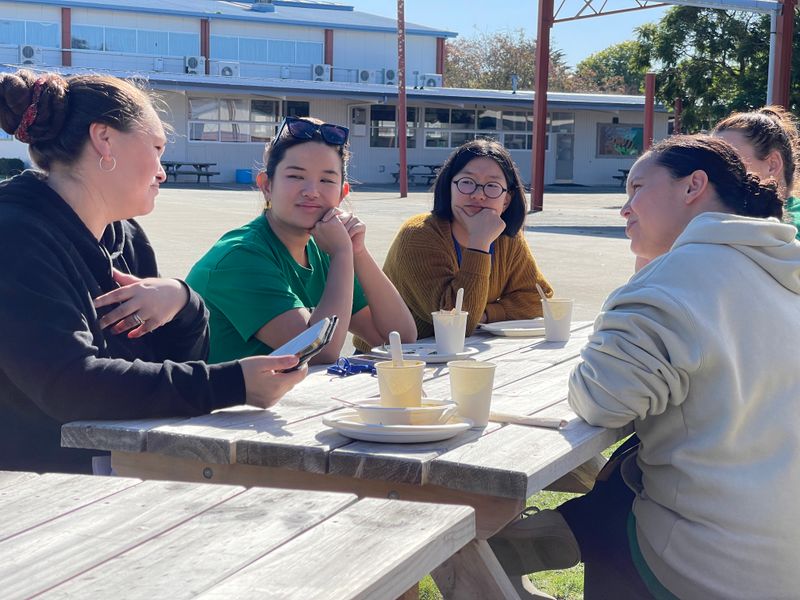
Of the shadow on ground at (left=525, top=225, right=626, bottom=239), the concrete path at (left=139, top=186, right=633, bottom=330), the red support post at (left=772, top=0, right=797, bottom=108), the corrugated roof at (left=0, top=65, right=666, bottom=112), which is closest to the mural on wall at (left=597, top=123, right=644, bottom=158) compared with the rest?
the corrugated roof at (left=0, top=65, right=666, bottom=112)

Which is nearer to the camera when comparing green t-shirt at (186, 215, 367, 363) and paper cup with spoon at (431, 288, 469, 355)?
green t-shirt at (186, 215, 367, 363)

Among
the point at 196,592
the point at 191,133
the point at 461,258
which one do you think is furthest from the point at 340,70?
the point at 196,592

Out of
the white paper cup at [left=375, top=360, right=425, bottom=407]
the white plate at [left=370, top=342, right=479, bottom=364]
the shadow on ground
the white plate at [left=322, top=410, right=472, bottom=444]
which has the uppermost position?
the white paper cup at [left=375, top=360, right=425, bottom=407]

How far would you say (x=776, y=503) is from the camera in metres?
2.27

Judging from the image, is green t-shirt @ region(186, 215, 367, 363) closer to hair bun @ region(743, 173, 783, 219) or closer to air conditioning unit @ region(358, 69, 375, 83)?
hair bun @ region(743, 173, 783, 219)

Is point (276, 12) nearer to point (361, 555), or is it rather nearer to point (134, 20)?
point (134, 20)

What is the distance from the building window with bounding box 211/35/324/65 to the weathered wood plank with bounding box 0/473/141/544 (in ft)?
151

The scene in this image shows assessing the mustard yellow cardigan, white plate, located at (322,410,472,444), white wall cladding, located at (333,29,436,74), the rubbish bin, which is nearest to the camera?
white plate, located at (322,410,472,444)

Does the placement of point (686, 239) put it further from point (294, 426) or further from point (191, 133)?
point (191, 133)

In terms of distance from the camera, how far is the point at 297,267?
3709 mm

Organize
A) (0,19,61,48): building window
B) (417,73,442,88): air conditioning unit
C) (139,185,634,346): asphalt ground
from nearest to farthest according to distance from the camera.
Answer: (139,185,634,346): asphalt ground → (0,19,61,48): building window → (417,73,442,88): air conditioning unit

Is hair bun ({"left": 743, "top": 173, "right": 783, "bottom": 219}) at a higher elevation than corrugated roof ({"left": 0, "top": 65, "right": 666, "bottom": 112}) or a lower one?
lower

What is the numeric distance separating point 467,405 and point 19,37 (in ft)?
146

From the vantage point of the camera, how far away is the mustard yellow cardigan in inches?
164
